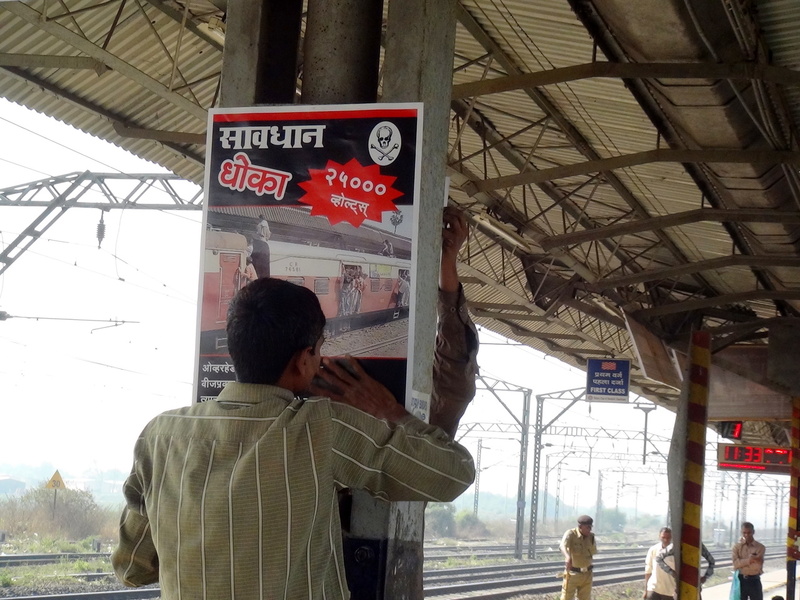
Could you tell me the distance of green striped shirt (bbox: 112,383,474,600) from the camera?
2.19 meters

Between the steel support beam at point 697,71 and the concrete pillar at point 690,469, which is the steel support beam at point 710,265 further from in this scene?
the steel support beam at point 697,71

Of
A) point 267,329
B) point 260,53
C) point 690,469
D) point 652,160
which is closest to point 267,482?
point 267,329

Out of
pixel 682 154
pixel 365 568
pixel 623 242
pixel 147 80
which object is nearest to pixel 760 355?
pixel 623 242

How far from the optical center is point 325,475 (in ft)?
7.41

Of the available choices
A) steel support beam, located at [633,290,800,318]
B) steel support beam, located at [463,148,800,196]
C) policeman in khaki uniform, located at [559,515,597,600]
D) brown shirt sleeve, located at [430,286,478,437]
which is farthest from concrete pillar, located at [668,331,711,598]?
policeman in khaki uniform, located at [559,515,597,600]

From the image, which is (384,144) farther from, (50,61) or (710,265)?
(710,265)

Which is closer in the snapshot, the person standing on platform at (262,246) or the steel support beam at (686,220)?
the person standing on platform at (262,246)

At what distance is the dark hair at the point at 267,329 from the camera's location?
7.57ft

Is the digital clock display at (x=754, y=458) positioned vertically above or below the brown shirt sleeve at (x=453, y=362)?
below

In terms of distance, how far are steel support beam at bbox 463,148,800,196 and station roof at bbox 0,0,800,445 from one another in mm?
17

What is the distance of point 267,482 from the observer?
7.20 feet

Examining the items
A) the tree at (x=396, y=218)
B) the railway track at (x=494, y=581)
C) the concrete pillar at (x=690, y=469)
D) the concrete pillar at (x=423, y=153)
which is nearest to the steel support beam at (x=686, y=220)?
the concrete pillar at (x=690, y=469)

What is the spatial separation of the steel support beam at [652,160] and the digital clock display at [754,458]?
514 inches

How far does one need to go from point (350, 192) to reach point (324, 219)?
0.38ft
